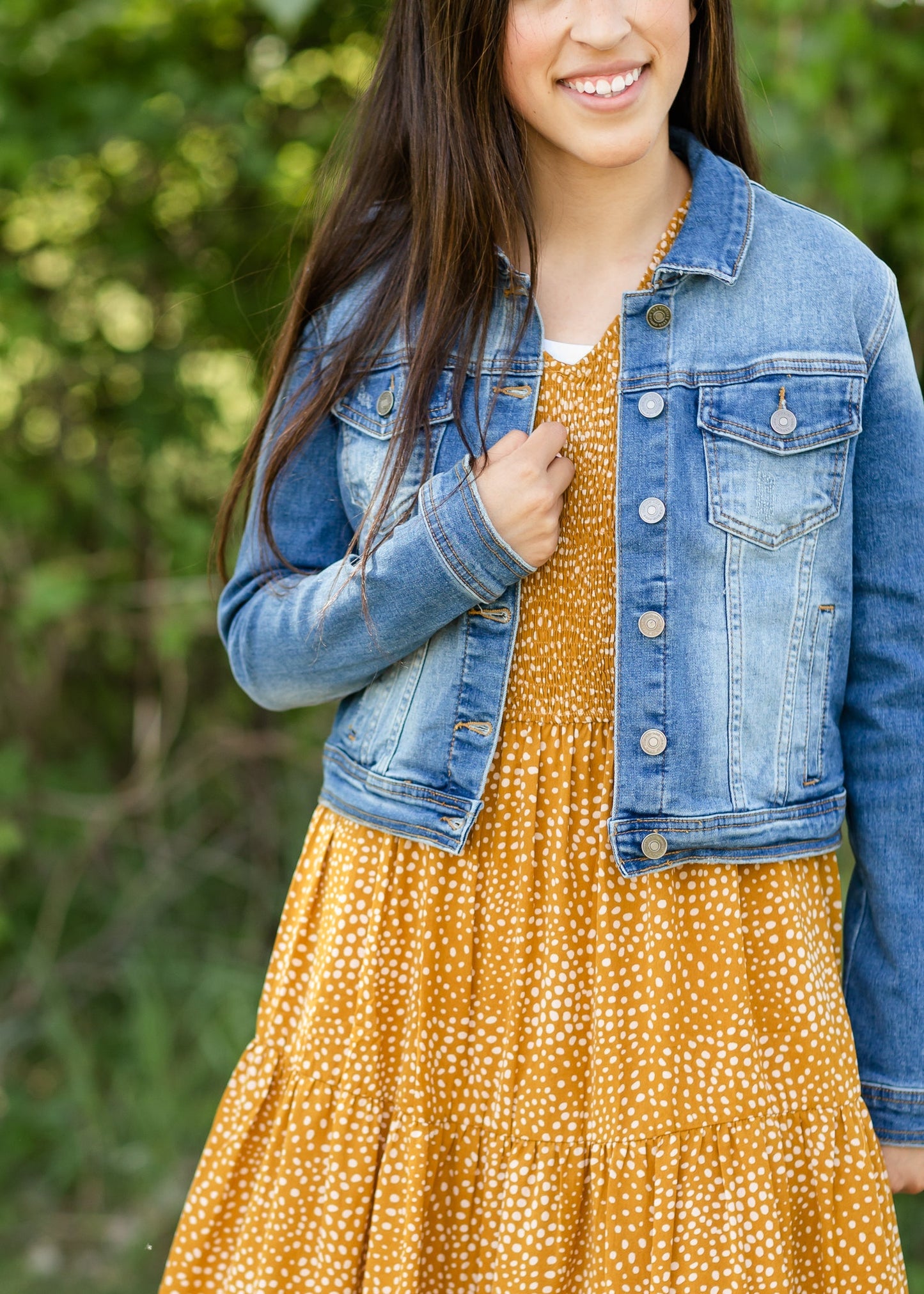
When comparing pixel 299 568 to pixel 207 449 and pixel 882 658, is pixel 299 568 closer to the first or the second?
pixel 882 658

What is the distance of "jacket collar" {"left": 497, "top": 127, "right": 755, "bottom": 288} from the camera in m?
1.36

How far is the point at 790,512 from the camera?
4.37ft

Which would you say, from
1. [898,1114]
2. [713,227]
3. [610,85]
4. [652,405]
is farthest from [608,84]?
[898,1114]

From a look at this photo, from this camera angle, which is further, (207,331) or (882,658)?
(207,331)

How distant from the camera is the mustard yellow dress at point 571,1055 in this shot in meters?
1.33

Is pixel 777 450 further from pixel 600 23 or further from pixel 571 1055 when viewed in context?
pixel 571 1055

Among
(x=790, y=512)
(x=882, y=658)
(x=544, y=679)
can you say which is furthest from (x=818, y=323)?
(x=544, y=679)

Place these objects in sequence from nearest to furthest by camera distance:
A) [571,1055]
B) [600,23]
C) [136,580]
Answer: [600,23], [571,1055], [136,580]

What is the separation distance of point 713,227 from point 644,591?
0.40 metres

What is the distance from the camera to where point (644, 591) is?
135 centimetres

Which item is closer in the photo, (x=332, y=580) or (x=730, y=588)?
(x=730, y=588)

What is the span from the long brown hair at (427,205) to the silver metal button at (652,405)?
167 millimetres

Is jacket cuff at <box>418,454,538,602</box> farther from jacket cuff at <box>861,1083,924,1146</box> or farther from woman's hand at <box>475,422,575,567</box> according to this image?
jacket cuff at <box>861,1083,924,1146</box>

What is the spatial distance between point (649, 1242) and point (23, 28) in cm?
242
